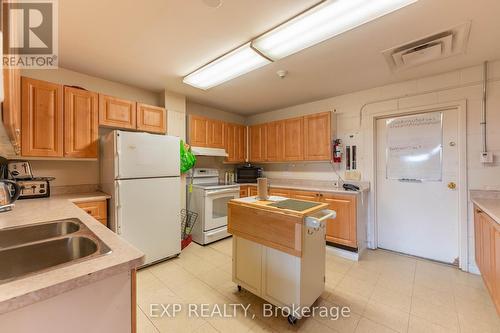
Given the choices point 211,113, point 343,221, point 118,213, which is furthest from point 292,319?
point 211,113

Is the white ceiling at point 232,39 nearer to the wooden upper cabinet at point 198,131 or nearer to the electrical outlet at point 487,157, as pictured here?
the wooden upper cabinet at point 198,131

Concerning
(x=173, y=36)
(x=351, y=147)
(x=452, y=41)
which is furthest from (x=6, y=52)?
(x=351, y=147)

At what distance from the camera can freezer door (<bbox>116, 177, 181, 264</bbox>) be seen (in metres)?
2.47

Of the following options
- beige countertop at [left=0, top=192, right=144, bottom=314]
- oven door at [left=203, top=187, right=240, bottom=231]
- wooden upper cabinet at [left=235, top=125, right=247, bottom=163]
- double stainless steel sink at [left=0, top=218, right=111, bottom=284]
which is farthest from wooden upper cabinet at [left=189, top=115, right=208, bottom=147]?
beige countertop at [left=0, top=192, right=144, bottom=314]

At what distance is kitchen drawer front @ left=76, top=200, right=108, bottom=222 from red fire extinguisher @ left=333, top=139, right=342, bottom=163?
336 centimetres

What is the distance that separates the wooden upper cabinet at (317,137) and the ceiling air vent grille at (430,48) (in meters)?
1.22

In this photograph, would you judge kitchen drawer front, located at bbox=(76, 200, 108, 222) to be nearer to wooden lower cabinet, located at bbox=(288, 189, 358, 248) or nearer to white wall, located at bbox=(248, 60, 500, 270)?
wooden lower cabinet, located at bbox=(288, 189, 358, 248)

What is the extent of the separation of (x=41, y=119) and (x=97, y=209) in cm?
112

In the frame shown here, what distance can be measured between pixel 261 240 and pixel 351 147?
8.06 feet

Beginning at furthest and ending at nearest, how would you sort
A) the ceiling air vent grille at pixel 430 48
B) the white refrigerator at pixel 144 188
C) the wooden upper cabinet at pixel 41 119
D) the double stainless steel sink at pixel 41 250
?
the white refrigerator at pixel 144 188 → the wooden upper cabinet at pixel 41 119 → the ceiling air vent grille at pixel 430 48 → the double stainless steel sink at pixel 41 250

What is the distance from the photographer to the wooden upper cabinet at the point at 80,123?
7.95 ft

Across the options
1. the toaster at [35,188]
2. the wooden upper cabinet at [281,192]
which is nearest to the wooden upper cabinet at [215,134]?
the wooden upper cabinet at [281,192]

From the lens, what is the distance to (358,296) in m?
2.07

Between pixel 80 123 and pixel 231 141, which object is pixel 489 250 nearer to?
pixel 231 141
